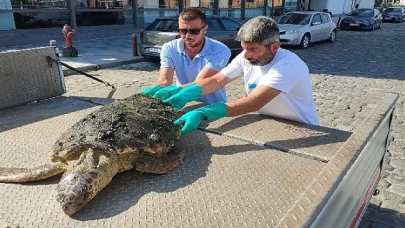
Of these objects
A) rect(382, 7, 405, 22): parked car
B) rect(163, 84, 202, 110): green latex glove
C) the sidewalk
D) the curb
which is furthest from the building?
rect(382, 7, 405, 22): parked car

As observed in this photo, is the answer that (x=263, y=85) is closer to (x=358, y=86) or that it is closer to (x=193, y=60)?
(x=193, y=60)

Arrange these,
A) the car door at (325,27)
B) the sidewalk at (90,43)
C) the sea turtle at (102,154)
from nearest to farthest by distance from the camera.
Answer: the sea turtle at (102,154), the sidewalk at (90,43), the car door at (325,27)

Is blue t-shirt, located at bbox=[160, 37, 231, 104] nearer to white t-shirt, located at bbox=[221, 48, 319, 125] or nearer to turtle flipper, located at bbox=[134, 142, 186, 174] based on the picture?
white t-shirt, located at bbox=[221, 48, 319, 125]

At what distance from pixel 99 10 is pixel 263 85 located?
45.6 feet

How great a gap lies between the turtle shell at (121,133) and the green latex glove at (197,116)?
0.30 ft

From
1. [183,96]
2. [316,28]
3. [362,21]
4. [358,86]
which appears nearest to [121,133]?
[183,96]

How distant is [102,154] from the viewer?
65.8 inches

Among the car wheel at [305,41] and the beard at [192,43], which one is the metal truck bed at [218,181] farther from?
the car wheel at [305,41]

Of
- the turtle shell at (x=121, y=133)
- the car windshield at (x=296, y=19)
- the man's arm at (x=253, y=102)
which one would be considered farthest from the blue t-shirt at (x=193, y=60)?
the car windshield at (x=296, y=19)

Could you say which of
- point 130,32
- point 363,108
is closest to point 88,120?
point 363,108

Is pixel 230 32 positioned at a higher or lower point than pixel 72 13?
lower

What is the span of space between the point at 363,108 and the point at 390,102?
3.91m

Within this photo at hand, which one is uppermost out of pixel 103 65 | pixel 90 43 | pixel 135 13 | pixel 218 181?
pixel 135 13

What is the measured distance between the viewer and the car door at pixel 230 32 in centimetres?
1049
